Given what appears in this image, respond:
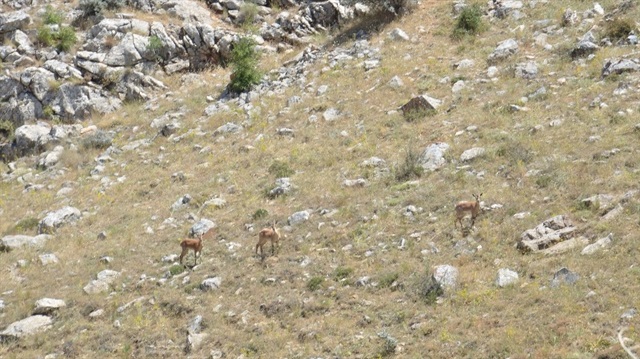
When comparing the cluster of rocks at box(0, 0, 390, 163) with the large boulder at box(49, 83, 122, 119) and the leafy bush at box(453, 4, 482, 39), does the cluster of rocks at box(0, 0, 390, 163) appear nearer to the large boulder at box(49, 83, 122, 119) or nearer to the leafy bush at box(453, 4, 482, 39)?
the large boulder at box(49, 83, 122, 119)

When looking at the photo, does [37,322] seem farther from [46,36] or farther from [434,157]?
[46,36]

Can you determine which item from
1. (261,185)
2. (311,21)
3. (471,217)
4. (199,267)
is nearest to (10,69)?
(311,21)

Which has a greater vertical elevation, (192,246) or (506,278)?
(506,278)

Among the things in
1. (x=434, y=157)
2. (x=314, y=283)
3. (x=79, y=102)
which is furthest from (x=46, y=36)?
(x=314, y=283)

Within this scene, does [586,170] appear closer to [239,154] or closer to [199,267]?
[199,267]

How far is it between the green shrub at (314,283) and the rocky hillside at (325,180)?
5cm

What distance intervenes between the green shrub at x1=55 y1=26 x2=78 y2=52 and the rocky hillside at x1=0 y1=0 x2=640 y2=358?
0.09 meters

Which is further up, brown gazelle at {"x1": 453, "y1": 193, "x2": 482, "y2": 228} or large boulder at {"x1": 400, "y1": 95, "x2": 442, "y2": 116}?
brown gazelle at {"x1": 453, "y1": 193, "x2": 482, "y2": 228}

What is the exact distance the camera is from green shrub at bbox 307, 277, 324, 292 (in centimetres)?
1175

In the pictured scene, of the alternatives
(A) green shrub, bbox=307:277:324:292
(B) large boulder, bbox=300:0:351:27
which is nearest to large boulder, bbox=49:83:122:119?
(B) large boulder, bbox=300:0:351:27

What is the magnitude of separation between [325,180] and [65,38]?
1566 centimetres

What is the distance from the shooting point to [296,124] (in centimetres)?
2020

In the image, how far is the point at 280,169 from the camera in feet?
56.6

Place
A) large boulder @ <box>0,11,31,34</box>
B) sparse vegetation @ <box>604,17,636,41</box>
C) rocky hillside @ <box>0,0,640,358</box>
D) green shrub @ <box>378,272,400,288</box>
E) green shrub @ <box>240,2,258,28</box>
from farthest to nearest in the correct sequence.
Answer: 1. green shrub @ <box>240,2,258,28</box>
2. large boulder @ <box>0,11,31,34</box>
3. sparse vegetation @ <box>604,17,636,41</box>
4. green shrub @ <box>378,272,400,288</box>
5. rocky hillside @ <box>0,0,640,358</box>
